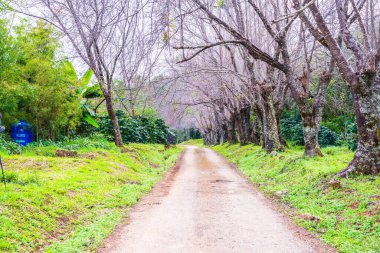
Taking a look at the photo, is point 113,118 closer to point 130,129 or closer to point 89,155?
point 89,155

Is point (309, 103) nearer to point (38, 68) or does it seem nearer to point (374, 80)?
point (374, 80)

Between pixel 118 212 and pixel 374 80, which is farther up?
pixel 374 80

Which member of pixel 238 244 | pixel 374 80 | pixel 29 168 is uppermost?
pixel 374 80

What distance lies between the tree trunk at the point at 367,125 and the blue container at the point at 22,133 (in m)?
12.3

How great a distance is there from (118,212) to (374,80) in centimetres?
723

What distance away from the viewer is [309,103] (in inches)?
538

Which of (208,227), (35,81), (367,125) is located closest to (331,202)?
(367,125)

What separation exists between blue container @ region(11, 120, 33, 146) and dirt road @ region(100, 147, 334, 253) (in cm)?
756

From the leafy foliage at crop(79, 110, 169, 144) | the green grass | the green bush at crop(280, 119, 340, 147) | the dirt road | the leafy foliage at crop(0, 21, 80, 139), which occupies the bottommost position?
the dirt road

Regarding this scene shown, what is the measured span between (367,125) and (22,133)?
1291 cm

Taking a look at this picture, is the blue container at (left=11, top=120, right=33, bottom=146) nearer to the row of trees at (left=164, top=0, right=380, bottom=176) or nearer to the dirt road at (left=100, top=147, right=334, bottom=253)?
the row of trees at (left=164, top=0, right=380, bottom=176)

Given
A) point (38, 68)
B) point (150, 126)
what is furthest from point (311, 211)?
point (150, 126)

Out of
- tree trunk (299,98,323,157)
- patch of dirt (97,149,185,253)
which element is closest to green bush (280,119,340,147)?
tree trunk (299,98,323,157)

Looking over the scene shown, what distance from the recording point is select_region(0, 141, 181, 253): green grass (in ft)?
18.8
